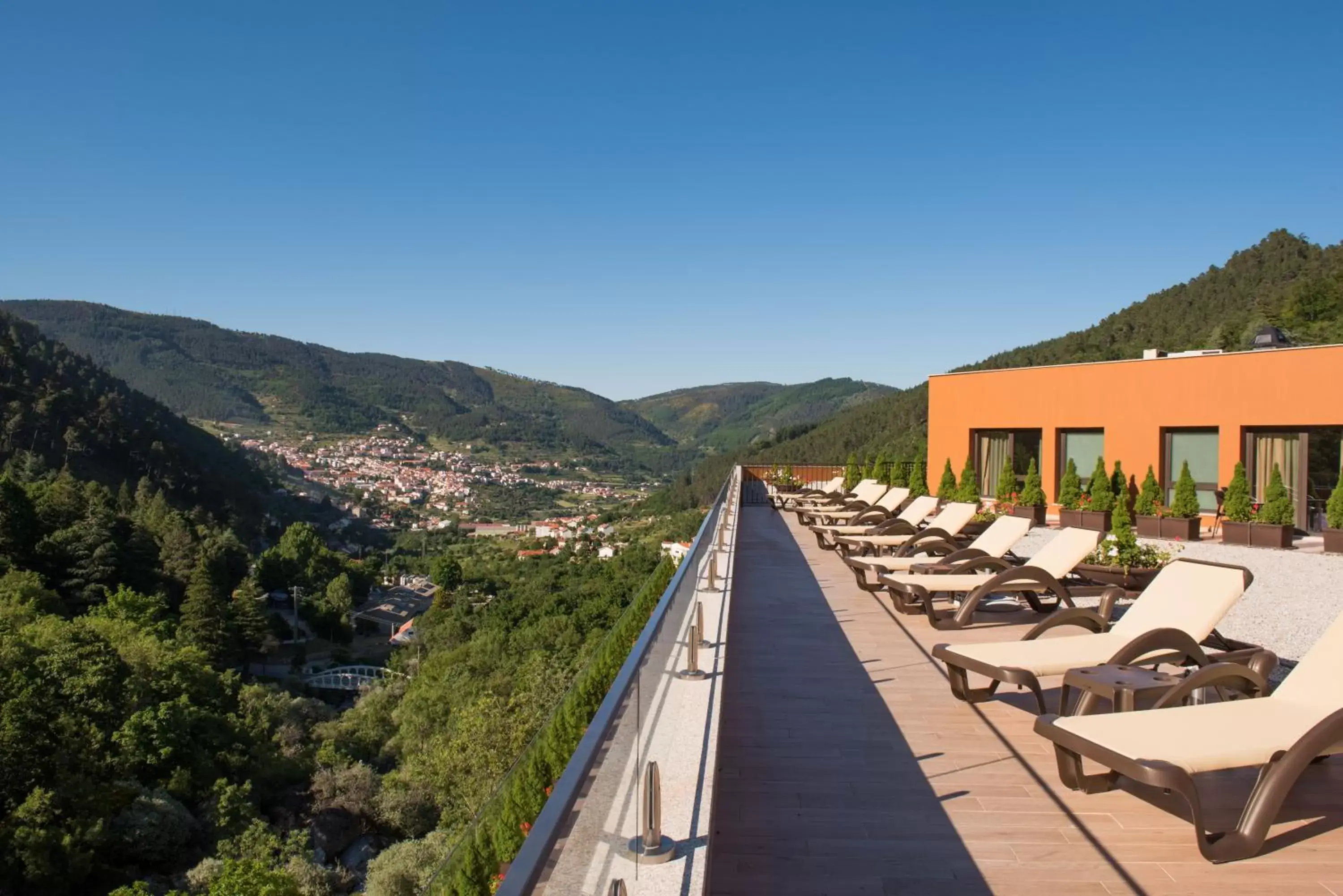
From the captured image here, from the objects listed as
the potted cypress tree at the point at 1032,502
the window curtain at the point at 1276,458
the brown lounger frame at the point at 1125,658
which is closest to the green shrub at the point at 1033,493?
the potted cypress tree at the point at 1032,502

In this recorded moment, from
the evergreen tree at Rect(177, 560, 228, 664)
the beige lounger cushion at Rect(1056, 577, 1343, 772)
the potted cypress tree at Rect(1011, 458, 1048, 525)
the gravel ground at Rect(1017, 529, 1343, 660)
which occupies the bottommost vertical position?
the evergreen tree at Rect(177, 560, 228, 664)

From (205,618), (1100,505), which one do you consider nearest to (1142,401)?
(1100,505)

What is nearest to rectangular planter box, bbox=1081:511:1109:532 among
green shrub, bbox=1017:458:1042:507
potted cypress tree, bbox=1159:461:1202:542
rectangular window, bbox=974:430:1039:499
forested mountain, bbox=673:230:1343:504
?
potted cypress tree, bbox=1159:461:1202:542

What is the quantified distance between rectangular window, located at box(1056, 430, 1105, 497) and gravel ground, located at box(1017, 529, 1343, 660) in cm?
398

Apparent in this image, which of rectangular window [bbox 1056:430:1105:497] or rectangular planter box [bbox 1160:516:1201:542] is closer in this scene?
rectangular planter box [bbox 1160:516:1201:542]

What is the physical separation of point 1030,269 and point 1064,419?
35.4 feet

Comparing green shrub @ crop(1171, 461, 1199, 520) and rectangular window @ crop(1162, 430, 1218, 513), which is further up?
rectangular window @ crop(1162, 430, 1218, 513)

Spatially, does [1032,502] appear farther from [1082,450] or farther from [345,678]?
[345,678]

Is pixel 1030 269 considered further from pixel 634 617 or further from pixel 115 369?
pixel 115 369

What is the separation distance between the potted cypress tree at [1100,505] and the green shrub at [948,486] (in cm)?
252

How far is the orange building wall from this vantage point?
13648 millimetres

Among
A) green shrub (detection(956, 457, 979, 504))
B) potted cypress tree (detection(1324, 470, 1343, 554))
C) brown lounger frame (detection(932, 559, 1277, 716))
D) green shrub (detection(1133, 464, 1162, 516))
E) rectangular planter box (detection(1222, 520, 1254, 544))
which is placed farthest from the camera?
green shrub (detection(956, 457, 979, 504))

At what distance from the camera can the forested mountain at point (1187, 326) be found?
31.2 meters

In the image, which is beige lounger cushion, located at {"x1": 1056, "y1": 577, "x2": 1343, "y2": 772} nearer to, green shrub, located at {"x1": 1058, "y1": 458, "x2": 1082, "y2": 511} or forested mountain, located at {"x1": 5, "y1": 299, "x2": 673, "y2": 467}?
green shrub, located at {"x1": 1058, "y1": 458, "x2": 1082, "y2": 511}
